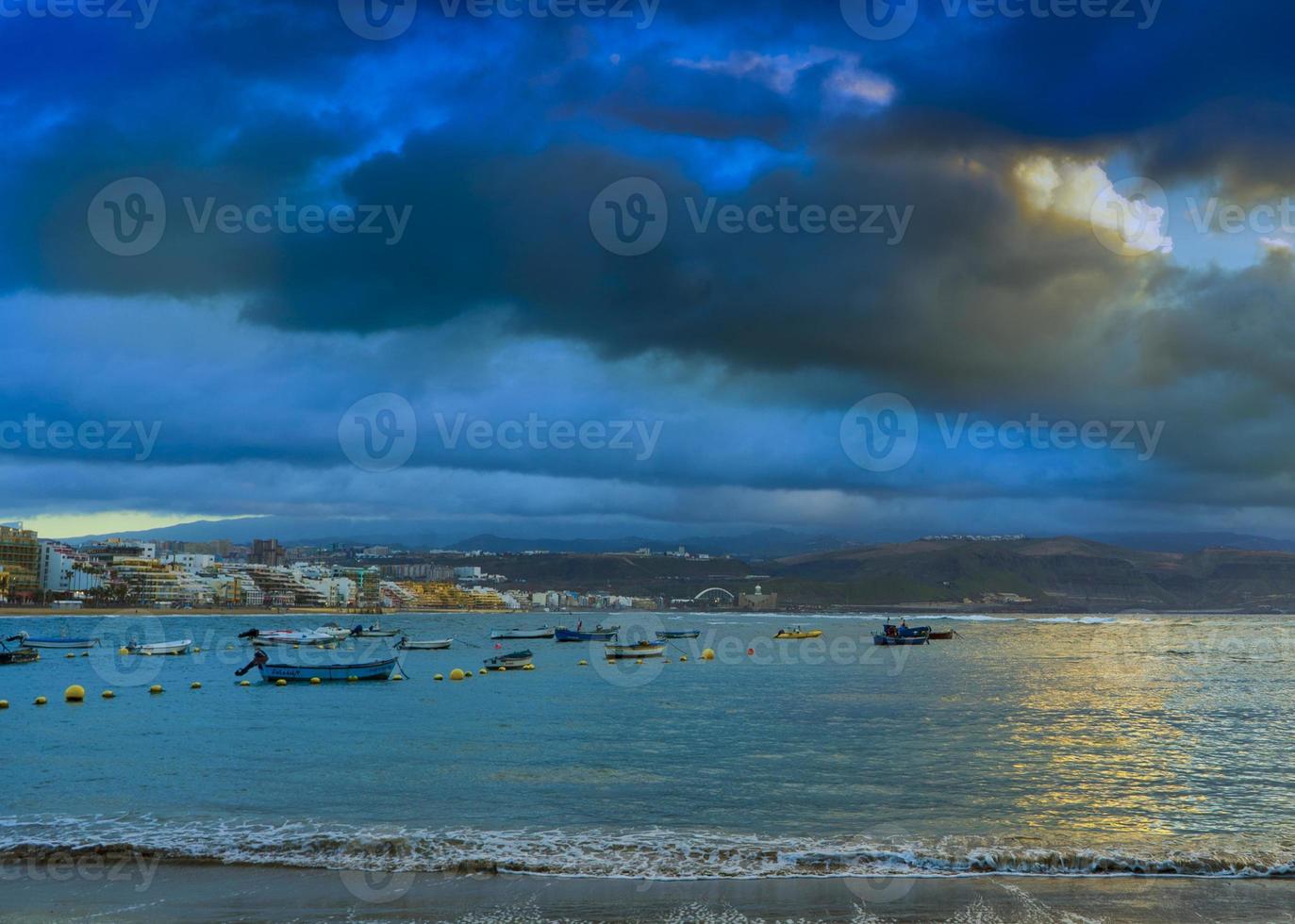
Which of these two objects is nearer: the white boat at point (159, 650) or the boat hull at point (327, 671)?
the boat hull at point (327, 671)

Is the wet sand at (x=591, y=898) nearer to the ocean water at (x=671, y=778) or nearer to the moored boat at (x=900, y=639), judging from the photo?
the ocean water at (x=671, y=778)

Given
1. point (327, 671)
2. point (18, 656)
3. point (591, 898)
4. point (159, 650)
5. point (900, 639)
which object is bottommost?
point (900, 639)

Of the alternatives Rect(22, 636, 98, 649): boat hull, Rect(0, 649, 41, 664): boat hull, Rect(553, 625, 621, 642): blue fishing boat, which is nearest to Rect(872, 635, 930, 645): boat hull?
Rect(553, 625, 621, 642): blue fishing boat

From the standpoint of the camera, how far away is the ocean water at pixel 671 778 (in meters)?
18.9

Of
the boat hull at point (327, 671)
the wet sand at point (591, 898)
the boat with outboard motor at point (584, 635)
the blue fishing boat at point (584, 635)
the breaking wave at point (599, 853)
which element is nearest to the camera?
the wet sand at point (591, 898)

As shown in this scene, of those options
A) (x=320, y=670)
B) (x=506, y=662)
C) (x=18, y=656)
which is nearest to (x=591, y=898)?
(x=320, y=670)

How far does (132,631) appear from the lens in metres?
141

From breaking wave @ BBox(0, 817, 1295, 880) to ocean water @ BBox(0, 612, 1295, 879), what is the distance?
3.3 inches

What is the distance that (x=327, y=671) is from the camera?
65.5m

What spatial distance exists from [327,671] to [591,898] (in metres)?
54.8

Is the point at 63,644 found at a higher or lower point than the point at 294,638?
higher

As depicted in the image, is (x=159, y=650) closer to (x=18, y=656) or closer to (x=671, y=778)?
(x=18, y=656)

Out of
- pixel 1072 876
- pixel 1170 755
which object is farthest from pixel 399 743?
pixel 1170 755

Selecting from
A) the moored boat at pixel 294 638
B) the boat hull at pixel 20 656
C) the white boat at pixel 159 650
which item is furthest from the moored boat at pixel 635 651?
the boat hull at pixel 20 656
